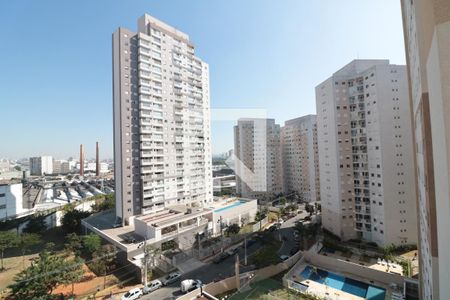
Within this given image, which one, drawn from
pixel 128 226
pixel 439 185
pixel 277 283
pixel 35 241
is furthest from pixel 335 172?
pixel 35 241

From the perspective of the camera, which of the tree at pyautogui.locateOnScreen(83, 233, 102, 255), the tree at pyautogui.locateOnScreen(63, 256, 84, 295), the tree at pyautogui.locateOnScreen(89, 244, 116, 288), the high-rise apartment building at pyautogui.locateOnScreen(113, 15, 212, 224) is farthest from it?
the high-rise apartment building at pyautogui.locateOnScreen(113, 15, 212, 224)

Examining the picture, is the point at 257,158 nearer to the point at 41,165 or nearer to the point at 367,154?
the point at 367,154

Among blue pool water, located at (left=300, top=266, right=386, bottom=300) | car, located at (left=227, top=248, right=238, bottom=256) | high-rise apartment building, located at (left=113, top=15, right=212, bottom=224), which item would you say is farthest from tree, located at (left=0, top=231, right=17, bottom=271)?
A: blue pool water, located at (left=300, top=266, right=386, bottom=300)

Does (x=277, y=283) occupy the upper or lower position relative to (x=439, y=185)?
lower

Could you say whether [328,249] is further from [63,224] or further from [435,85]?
[63,224]

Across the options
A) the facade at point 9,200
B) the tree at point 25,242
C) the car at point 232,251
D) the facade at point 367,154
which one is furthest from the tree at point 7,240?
the facade at point 367,154

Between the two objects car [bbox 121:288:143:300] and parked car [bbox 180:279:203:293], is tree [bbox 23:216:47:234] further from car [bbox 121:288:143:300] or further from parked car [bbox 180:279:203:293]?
parked car [bbox 180:279:203:293]

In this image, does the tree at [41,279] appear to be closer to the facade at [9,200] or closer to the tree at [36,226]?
the tree at [36,226]
